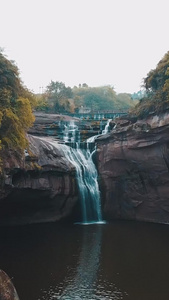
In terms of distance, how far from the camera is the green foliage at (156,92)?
2481 centimetres

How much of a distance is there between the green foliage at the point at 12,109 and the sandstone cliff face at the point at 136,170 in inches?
361

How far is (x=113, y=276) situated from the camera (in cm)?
1434

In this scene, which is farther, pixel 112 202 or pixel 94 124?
pixel 94 124

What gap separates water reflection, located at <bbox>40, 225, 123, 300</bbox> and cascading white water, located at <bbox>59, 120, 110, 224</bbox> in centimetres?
927

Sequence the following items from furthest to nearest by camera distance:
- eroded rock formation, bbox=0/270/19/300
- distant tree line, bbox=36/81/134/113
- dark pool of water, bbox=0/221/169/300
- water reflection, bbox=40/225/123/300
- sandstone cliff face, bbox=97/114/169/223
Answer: distant tree line, bbox=36/81/134/113 < sandstone cliff face, bbox=97/114/169/223 < dark pool of water, bbox=0/221/169/300 < water reflection, bbox=40/225/123/300 < eroded rock formation, bbox=0/270/19/300

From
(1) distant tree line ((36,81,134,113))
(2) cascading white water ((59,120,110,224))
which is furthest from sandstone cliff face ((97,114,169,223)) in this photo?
(1) distant tree line ((36,81,134,113))

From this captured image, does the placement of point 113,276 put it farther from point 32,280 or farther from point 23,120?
point 23,120

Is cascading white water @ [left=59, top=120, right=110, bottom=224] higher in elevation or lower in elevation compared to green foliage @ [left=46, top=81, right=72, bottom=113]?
lower

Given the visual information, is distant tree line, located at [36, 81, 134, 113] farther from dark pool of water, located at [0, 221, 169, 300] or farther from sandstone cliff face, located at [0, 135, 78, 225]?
dark pool of water, located at [0, 221, 169, 300]

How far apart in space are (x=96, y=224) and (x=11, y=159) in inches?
366

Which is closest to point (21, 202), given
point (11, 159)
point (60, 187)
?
point (60, 187)

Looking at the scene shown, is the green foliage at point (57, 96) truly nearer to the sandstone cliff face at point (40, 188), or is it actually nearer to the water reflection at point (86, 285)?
the sandstone cliff face at point (40, 188)

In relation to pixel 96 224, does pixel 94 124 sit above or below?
above

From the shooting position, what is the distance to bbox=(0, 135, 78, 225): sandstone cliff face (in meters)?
22.7
